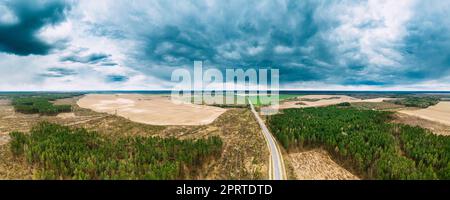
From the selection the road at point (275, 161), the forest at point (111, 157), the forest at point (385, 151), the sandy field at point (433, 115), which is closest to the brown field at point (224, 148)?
the road at point (275, 161)

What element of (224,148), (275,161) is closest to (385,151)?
(275,161)

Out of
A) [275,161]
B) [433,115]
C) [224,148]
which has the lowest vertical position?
[275,161]

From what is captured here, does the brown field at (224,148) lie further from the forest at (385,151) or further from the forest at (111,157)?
the forest at (385,151)

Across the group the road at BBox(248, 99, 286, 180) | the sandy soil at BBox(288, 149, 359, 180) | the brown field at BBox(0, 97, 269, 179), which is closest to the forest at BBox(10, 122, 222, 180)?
the brown field at BBox(0, 97, 269, 179)

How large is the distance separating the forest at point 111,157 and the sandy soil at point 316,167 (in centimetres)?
1467

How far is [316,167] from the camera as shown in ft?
132

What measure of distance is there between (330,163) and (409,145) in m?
18.5

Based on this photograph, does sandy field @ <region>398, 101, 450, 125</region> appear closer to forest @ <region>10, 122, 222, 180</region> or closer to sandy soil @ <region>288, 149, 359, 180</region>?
sandy soil @ <region>288, 149, 359, 180</region>

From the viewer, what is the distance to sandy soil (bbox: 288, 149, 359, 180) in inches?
1428

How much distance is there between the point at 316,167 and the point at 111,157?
34734 millimetres

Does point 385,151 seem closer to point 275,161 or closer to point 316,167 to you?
point 316,167

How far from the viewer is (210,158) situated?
4362 cm
